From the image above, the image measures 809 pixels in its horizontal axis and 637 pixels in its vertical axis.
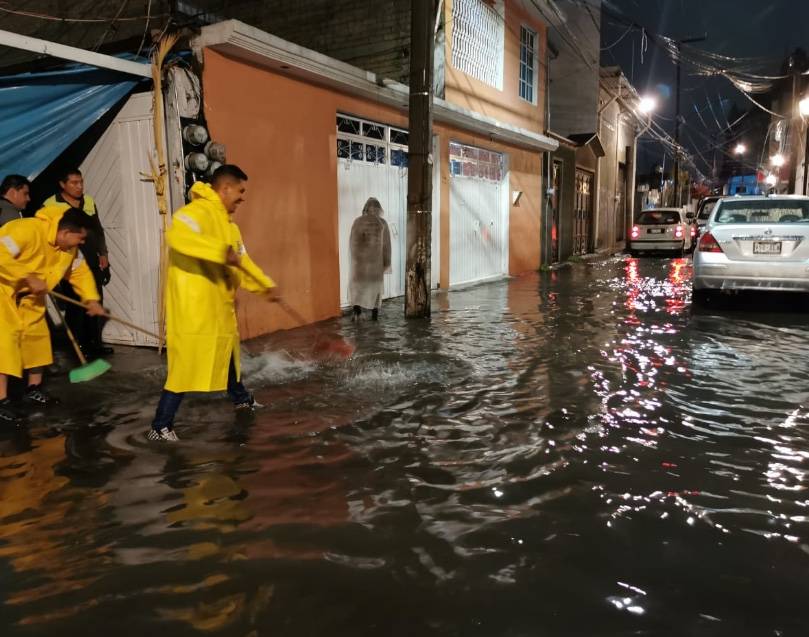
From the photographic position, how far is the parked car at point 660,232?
21.9m

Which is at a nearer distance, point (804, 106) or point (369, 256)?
point (369, 256)

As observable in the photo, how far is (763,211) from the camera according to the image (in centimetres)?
980

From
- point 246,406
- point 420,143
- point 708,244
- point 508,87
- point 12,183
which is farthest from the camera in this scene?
point 508,87

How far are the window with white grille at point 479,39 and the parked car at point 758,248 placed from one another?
6.09 metres

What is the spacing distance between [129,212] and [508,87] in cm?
1063

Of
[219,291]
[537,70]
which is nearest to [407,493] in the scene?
[219,291]

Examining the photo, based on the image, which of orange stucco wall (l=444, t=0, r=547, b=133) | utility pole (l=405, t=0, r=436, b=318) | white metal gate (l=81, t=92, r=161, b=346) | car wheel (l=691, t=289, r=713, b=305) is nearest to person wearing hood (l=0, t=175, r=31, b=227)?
white metal gate (l=81, t=92, r=161, b=346)

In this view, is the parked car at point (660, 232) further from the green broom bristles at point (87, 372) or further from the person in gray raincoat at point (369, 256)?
the green broom bristles at point (87, 372)

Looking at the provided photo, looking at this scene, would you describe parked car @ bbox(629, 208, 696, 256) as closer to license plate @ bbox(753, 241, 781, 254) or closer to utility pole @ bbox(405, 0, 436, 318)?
license plate @ bbox(753, 241, 781, 254)

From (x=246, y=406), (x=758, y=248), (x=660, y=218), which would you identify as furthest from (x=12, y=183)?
(x=660, y=218)

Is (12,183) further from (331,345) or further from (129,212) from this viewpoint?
(331,345)

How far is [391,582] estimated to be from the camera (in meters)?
2.67

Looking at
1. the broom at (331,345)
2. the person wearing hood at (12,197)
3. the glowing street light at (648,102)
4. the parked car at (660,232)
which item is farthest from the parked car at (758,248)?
the glowing street light at (648,102)

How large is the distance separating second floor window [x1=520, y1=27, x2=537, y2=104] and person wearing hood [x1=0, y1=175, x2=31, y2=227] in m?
12.9
